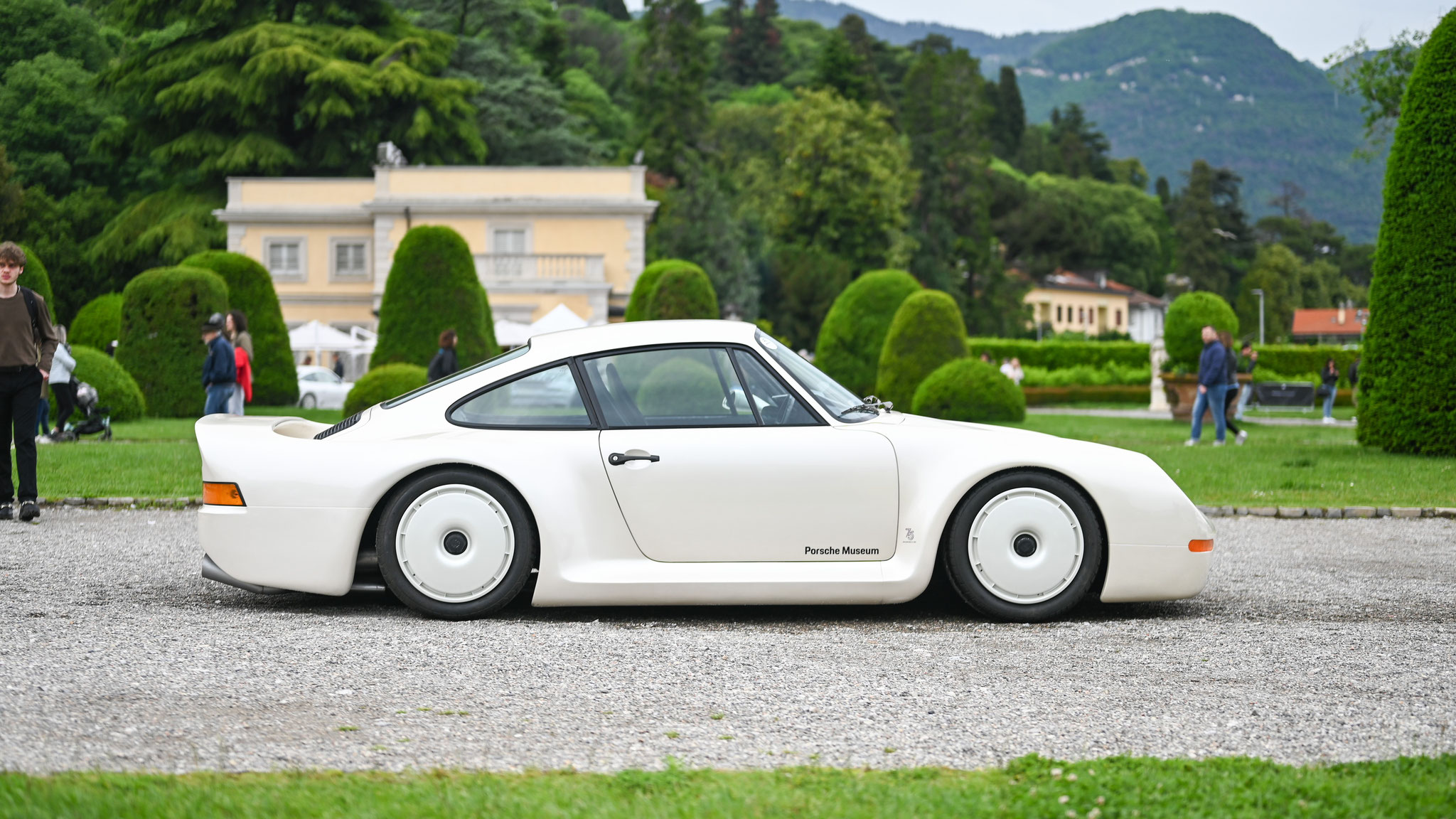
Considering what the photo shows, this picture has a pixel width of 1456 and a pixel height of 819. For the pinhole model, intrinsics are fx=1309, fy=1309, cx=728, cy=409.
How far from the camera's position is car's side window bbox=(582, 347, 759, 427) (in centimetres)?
589

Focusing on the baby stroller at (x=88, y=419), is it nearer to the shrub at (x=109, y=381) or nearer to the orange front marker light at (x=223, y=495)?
the shrub at (x=109, y=381)

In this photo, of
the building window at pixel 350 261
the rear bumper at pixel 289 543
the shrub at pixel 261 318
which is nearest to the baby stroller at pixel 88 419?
the shrub at pixel 261 318

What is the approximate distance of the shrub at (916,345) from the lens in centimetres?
2652

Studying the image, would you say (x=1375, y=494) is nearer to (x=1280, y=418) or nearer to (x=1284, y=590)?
(x=1284, y=590)

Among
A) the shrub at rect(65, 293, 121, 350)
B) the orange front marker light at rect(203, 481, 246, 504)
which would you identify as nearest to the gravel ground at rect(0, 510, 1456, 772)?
the orange front marker light at rect(203, 481, 246, 504)

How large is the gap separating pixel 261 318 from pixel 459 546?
971 inches

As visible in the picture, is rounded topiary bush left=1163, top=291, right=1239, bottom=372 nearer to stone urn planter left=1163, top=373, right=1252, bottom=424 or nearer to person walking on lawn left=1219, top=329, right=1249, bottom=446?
stone urn planter left=1163, top=373, right=1252, bottom=424

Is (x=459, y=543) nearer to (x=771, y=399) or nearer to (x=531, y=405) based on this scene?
(x=531, y=405)

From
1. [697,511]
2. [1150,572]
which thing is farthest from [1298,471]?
[697,511]

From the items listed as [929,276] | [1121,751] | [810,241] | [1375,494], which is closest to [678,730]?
[1121,751]

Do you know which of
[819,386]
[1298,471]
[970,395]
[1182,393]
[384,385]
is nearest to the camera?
[819,386]

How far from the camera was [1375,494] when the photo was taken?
1167 centimetres

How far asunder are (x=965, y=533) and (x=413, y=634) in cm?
241

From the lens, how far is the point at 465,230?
152 ft
